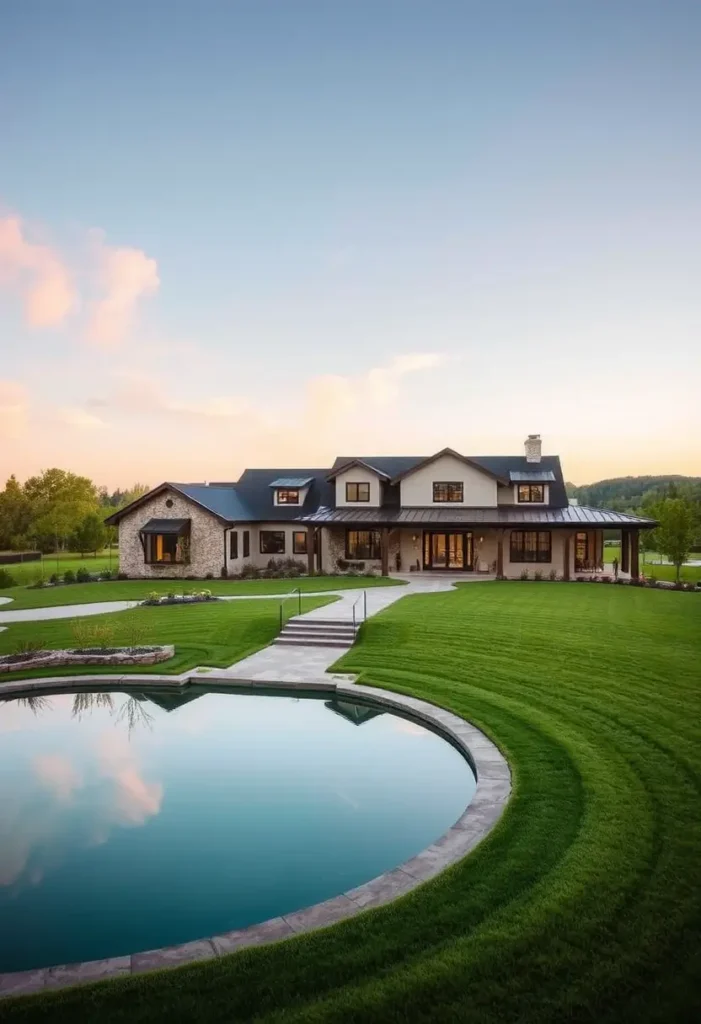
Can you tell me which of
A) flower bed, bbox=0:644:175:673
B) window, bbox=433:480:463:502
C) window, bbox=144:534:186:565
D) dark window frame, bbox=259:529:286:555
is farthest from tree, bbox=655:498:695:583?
window, bbox=144:534:186:565

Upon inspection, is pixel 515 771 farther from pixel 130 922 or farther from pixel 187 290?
pixel 187 290

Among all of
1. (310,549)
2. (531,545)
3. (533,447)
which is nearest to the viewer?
(531,545)

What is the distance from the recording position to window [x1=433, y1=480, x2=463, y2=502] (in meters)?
34.3

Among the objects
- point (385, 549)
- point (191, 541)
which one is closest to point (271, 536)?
point (191, 541)

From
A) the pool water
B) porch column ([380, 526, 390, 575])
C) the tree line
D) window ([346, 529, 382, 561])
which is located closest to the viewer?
the pool water

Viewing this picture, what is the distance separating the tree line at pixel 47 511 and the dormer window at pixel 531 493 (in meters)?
40.3

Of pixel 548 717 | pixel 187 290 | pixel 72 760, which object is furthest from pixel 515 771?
pixel 187 290

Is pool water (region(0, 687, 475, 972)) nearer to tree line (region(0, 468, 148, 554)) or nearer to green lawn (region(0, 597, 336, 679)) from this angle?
green lawn (region(0, 597, 336, 679))

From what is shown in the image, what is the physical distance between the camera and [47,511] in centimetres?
7325

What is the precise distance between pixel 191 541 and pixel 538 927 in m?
30.8

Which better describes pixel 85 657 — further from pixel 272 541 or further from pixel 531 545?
pixel 531 545

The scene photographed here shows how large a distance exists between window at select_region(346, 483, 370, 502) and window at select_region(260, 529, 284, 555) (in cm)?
474

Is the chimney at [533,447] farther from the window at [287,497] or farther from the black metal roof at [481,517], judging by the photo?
the window at [287,497]

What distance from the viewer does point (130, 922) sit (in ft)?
21.2
